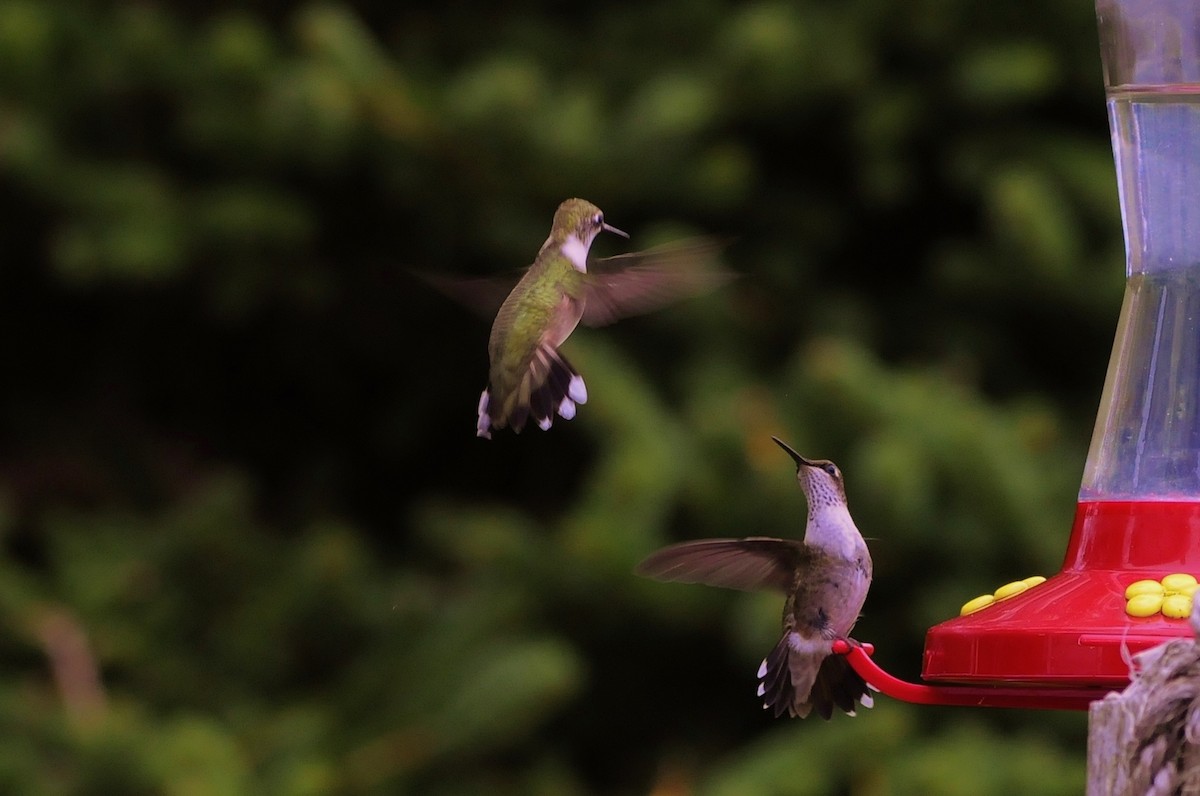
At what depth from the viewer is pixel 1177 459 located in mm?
2297

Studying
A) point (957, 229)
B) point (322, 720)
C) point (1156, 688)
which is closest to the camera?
point (1156, 688)

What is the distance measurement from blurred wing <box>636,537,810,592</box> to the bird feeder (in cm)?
27

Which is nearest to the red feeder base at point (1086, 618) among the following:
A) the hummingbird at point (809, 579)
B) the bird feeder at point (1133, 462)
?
the bird feeder at point (1133, 462)

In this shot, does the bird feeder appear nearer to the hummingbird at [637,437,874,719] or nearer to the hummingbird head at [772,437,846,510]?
the hummingbird at [637,437,874,719]

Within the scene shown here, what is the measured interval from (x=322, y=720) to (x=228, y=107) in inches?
79.7

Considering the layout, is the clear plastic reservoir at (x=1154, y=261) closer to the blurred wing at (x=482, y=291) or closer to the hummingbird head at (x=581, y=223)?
the hummingbird head at (x=581, y=223)

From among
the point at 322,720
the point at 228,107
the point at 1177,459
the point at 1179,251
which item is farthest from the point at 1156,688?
the point at 228,107

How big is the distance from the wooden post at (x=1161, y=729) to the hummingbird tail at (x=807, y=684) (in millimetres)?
934

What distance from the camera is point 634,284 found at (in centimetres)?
277

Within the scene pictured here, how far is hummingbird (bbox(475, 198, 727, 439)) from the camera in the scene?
104 inches

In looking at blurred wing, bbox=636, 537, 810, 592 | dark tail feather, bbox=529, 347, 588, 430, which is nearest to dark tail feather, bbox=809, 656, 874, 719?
blurred wing, bbox=636, 537, 810, 592

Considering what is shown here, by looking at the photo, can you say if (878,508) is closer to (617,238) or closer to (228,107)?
(617,238)

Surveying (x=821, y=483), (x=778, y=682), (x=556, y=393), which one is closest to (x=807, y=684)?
(x=778, y=682)

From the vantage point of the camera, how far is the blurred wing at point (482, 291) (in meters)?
2.82
